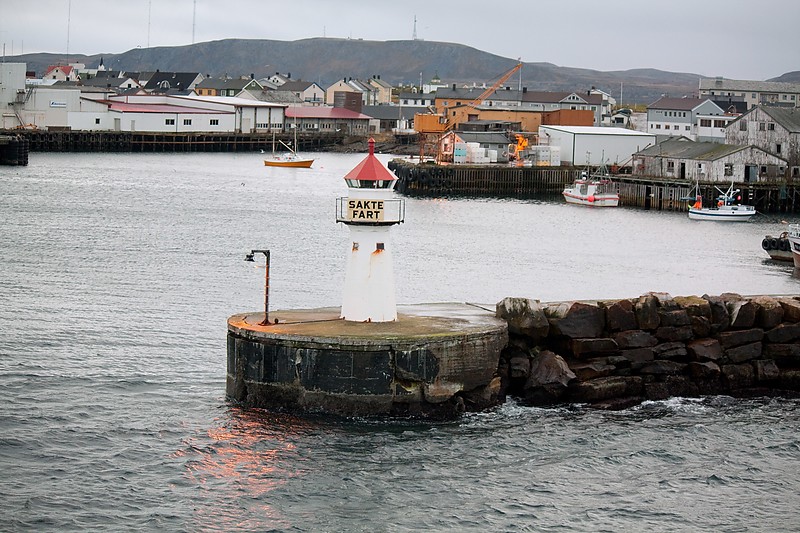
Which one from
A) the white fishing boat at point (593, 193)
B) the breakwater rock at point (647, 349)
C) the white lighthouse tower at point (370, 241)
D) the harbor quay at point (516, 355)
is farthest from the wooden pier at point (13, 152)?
the breakwater rock at point (647, 349)

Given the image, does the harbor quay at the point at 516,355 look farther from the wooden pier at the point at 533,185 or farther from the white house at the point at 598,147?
the white house at the point at 598,147

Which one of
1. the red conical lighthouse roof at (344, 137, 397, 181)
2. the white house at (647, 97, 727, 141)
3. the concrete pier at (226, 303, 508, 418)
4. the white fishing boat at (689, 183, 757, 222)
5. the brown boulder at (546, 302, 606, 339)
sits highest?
the white house at (647, 97, 727, 141)

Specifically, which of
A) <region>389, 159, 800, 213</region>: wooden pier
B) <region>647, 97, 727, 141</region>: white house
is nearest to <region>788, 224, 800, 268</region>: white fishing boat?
<region>389, 159, 800, 213</region>: wooden pier

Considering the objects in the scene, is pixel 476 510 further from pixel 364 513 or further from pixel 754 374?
pixel 754 374

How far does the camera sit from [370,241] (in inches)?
898

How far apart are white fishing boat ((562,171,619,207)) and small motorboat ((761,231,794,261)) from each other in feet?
81.3

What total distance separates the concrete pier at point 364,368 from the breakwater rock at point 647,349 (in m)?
0.95

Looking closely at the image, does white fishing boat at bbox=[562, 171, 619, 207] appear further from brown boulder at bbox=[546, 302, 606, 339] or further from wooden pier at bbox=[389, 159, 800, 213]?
brown boulder at bbox=[546, 302, 606, 339]

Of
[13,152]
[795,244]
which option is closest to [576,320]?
[795,244]

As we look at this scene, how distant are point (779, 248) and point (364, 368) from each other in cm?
3165

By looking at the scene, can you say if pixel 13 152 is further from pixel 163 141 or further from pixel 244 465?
pixel 244 465

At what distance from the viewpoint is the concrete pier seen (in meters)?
21.2

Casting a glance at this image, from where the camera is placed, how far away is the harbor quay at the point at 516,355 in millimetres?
21312

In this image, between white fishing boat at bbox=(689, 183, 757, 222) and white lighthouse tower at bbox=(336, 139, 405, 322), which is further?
white fishing boat at bbox=(689, 183, 757, 222)
